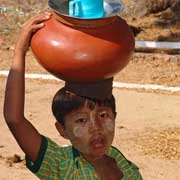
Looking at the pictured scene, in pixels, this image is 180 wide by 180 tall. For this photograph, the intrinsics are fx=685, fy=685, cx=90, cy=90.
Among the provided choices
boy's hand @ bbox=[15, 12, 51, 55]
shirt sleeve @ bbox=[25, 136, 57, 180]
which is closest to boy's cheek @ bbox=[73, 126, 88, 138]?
shirt sleeve @ bbox=[25, 136, 57, 180]

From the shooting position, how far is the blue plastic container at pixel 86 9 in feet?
8.30

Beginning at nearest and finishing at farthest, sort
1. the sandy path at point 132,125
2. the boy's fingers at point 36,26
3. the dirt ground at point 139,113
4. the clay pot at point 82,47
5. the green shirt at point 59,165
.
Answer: the clay pot at point 82,47
the boy's fingers at point 36,26
the green shirt at point 59,165
the sandy path at point 132,125
the dirt ground at point 139,113

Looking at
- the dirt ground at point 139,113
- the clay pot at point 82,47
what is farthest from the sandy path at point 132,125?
the clay pot at point 82,47

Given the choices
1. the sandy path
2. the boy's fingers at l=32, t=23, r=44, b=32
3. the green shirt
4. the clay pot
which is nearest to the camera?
the clay pot

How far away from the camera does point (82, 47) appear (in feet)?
8.21

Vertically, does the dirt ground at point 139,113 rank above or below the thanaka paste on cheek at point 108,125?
below

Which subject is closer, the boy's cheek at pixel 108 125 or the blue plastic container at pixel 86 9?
the blue plastic container at pixel 86 9

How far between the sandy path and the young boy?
9.95 ft

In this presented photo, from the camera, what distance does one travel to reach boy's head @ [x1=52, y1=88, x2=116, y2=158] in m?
2.71

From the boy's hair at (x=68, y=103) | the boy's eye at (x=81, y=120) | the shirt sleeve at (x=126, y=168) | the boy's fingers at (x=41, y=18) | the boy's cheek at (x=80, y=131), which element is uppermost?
the boy's fingers at (x=41, y=18)

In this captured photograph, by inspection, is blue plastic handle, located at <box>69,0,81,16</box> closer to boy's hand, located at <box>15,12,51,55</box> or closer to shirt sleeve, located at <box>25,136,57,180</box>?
boy's hand, located at <box>15,12,51,55</box>

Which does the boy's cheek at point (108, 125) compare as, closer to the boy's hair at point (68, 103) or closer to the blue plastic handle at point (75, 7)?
the boy's hair at point (68, 103)

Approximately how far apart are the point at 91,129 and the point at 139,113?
526cm

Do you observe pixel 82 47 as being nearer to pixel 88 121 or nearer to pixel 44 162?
pixel 88 121
